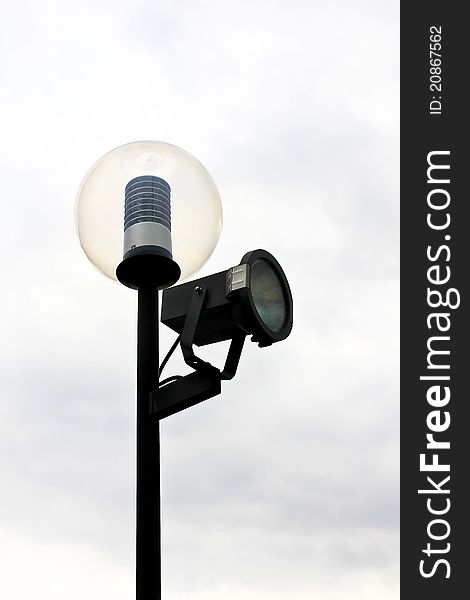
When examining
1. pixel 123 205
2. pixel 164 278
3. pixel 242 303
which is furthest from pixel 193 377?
pixel 123 205

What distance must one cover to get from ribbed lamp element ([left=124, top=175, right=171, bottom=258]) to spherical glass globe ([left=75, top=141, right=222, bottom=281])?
0.19 feet

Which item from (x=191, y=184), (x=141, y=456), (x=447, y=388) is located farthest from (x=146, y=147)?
(x=447, y=388)

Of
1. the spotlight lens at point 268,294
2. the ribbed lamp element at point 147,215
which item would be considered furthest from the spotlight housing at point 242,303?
the ribbed lamp element at point 147,215

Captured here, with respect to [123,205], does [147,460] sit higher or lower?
lower

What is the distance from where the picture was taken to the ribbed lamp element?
12.8 feet

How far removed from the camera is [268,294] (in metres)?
3.73

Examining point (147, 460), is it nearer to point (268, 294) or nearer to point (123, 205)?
point (268, 294)

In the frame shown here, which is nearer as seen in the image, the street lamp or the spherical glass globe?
the street lamp

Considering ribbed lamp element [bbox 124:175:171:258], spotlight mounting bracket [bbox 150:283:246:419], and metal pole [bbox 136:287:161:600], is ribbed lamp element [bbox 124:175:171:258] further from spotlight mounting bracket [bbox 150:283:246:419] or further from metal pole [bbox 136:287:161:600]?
spotlight mounting bracket [bbox 150:283:246:419]

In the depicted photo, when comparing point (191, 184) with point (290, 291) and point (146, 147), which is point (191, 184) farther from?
point (290, 291)

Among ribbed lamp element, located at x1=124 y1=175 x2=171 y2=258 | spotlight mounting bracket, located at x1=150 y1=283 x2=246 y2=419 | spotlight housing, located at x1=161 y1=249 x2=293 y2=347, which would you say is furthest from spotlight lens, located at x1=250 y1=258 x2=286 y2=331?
ribbed lamp element, located at x1=124 y1=175 x2=171 y2=258

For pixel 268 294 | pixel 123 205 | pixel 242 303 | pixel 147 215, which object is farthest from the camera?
pixel 123 205

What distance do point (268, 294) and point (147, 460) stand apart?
84 centimetres

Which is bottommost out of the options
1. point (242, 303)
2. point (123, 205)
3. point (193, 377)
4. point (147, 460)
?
point (147, 460)
